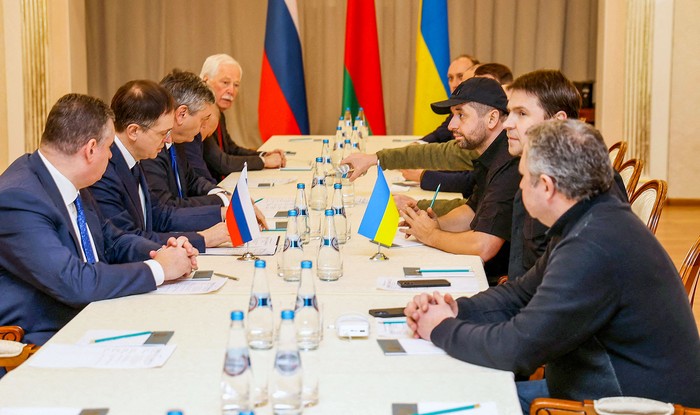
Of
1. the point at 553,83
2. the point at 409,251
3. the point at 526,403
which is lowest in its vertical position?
the point at 526,403

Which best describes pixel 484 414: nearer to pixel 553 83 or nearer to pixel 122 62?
pixel 553 83

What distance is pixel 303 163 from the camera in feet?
21.1

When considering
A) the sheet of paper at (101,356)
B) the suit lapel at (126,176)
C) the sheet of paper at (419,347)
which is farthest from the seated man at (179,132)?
the sheet of paper at (419,347)

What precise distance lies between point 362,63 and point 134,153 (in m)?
5.83

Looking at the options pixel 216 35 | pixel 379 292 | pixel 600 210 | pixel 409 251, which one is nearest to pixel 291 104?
pixel 216 35

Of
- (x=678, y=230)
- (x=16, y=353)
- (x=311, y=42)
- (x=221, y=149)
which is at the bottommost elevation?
(x=678, y=230)

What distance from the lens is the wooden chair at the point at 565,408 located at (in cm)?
220

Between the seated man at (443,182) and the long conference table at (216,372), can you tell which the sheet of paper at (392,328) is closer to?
the long conference table at (216,372)

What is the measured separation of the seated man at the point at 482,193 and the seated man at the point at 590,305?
47.1 inches

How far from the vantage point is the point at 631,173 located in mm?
5008

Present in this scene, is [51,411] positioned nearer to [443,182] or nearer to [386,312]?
[386,312]

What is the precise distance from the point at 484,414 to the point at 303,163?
4.47 metres

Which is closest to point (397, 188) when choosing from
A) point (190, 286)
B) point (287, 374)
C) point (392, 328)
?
point (190, 286)

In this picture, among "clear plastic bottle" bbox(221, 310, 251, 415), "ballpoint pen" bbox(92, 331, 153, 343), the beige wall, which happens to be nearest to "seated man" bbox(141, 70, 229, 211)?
"ballpoint pen" bbox(92, 331, 153, 343)
